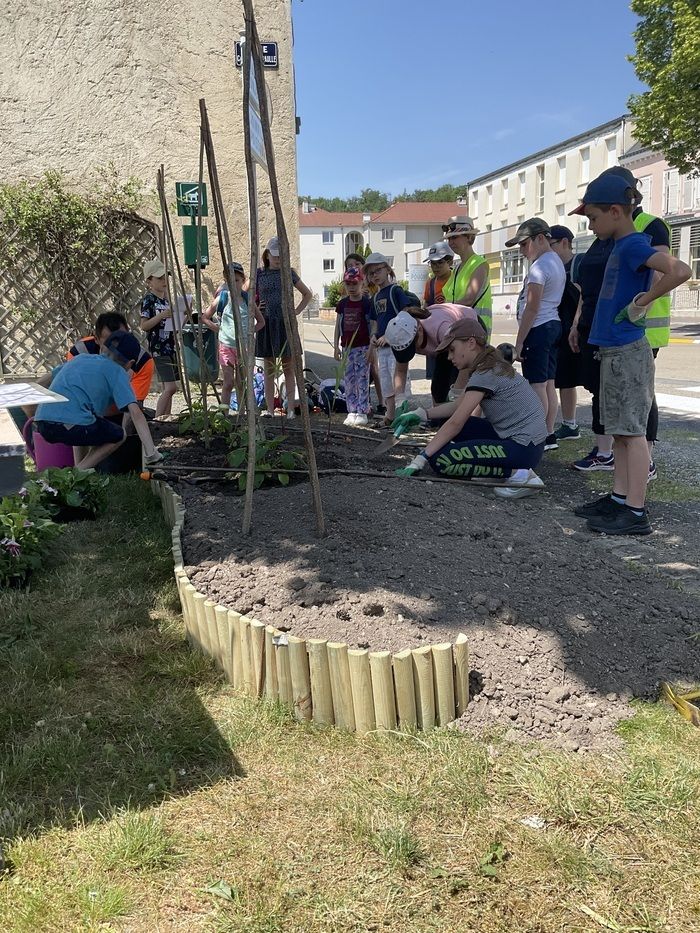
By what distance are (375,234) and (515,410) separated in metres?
63.5

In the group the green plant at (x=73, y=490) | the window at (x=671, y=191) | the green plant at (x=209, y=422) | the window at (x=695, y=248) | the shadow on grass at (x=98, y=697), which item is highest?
the window at (x=671, y=191)

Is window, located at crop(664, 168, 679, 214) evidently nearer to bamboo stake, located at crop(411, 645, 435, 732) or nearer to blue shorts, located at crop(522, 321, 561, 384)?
blue shorts, located at crop(522, 321, 561, 384)

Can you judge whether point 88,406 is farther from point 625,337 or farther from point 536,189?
point 536,189

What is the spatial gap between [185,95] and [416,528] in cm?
878

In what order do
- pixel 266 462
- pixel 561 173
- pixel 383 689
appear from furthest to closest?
pixel 561 173
pixel 266 462
pixel 383 689

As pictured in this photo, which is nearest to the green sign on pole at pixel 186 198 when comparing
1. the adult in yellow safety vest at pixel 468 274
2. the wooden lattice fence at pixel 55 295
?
the wooden lattice fence at pixel 55 295

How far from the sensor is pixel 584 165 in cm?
4269

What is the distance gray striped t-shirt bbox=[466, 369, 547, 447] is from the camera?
463 cm

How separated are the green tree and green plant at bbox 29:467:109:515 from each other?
1902 centimetres

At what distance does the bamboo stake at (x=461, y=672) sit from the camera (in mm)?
2338

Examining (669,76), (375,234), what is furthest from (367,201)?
(669,76)

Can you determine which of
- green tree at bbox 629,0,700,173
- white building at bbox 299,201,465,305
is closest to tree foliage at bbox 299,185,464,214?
white building at bbox 299,201,465,305

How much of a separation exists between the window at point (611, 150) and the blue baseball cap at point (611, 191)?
4147 cm

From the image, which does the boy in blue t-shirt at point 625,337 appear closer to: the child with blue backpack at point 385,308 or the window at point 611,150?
the child with blue backpack at point 385,308
